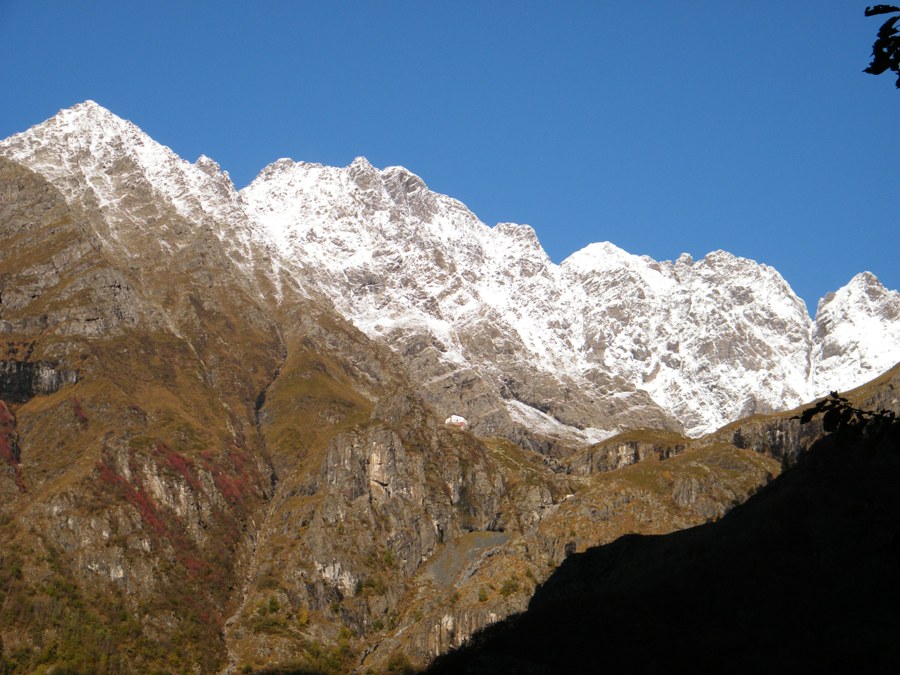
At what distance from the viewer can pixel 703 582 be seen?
135500mm

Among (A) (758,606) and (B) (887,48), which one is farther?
(A) (758,606)

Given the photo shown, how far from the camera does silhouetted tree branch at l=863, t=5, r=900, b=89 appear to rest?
896 inches

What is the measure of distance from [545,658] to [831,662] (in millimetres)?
31854

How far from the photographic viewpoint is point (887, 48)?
23203 mm

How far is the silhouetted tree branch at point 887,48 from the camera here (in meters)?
22.8

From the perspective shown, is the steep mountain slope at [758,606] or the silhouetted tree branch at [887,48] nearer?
the silhouetted tree branch at [887,48]

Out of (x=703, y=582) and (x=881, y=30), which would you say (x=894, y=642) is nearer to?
(x=703, y=582)

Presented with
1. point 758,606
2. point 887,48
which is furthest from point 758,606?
point 887,48

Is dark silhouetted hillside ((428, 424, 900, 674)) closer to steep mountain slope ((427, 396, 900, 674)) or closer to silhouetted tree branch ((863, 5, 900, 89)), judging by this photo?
steep mountain slope ((427, 396, 900, 674))

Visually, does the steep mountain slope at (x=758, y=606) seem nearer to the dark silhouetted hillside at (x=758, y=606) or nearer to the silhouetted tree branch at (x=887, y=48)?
the dark silhouetted hillside at (x=758, y=606)

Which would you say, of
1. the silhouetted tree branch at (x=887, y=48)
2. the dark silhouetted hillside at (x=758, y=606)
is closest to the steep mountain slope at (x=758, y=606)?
the dark silhouetted hillside at (x=758, y=606)

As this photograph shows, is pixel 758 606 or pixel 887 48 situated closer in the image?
pixel 887 48

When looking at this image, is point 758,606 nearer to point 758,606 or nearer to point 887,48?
point 758,606

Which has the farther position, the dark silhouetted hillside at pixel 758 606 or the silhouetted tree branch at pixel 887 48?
the dark silhouetted hillside at pixel 758 606
